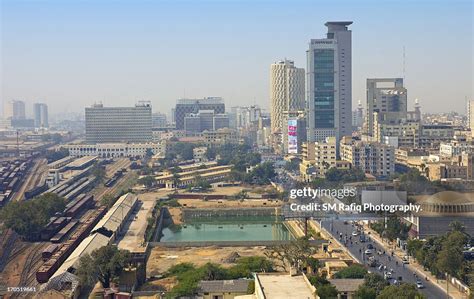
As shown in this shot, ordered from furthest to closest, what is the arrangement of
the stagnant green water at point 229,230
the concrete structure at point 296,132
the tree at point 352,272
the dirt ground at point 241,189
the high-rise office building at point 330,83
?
the concrete structure at point 296,132
the high-rise office building at point 330,83
the dirt ground at point 241,189
the stagnant green water at point 229,230
the tree at point 352,272

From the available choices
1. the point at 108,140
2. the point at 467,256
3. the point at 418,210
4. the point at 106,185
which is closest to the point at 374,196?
the point at 418,210

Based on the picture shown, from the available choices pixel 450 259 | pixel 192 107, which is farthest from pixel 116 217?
pixel 192 107

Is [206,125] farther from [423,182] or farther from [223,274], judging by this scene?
[223,274]

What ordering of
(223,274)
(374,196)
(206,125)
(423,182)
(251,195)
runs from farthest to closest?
(206,125) → (251,195) → (423,182) → (374,196) → (223,274)

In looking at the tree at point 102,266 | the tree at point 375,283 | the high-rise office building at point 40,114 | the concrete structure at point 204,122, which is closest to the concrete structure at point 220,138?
the concrete structure at point 204,122

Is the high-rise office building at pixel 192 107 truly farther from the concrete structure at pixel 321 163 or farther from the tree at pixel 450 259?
the tree at pixel 450 259
